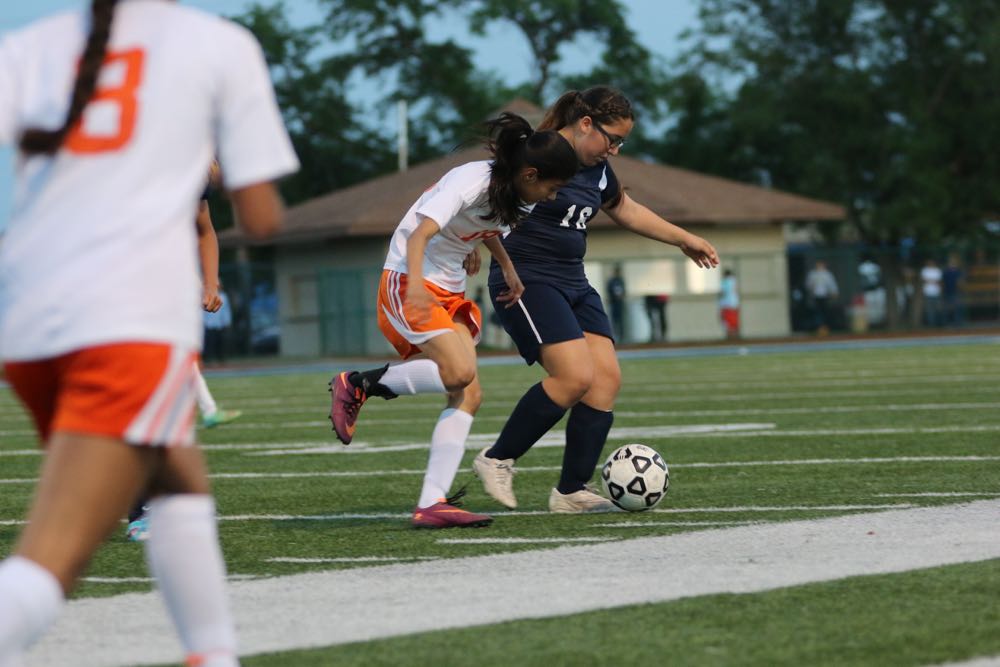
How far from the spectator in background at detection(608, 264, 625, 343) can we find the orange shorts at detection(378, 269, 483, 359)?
1254 inches

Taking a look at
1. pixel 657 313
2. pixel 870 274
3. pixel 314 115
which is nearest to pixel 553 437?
pixel 657 313

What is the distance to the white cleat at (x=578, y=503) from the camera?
7.98 meters

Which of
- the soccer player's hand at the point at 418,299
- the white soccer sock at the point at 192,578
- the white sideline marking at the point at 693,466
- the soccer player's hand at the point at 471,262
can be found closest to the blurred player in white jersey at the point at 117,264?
the white soccer sock at the point at 192,578

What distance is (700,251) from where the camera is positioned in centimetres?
821

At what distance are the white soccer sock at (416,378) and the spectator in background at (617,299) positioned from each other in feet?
105

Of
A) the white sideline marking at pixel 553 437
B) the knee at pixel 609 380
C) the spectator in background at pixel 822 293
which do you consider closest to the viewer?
the knee at pixel 609 380

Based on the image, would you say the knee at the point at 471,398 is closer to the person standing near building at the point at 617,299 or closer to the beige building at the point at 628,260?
the beige building at the point at 628,260

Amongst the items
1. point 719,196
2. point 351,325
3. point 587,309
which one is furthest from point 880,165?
point 587,309

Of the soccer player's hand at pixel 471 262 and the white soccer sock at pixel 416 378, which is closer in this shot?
the white soccer sock at pixel 416 378

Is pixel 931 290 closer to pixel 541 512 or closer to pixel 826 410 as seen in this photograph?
pixel 826 410

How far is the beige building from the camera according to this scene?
40188 mm

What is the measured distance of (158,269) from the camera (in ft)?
11.2

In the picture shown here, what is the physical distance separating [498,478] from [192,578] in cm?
449

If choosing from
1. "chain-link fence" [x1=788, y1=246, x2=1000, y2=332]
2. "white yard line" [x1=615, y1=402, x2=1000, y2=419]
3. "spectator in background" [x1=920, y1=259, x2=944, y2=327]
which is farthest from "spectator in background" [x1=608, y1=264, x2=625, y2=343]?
"white yard line" [x1=615, y1=402, x2=1000, y2=419]
